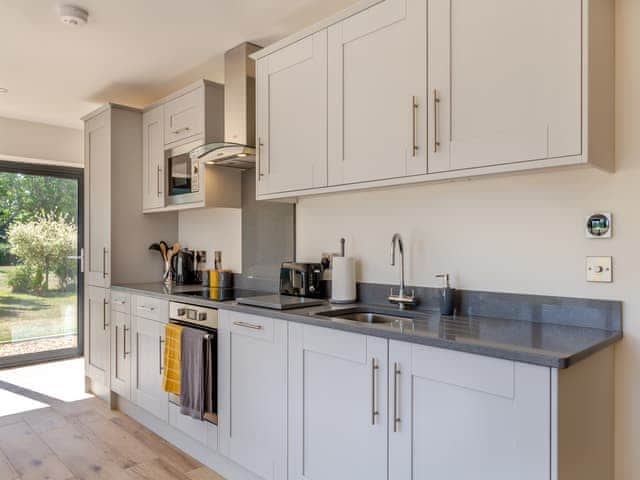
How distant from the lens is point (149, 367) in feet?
10.0

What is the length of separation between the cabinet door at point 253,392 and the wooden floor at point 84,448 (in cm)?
37

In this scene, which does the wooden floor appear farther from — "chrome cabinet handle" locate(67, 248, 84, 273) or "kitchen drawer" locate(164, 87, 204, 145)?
"kitchen drawer" locate(164, 87, 204, 145)

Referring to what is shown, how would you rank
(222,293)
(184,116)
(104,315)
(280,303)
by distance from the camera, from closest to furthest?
(280,303), (222,293), (184,116), (104,315)

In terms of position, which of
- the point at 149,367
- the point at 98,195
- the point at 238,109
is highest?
the point at 238,109

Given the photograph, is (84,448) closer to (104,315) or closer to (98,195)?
(104,315)

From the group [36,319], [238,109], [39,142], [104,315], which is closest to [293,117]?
[238,109]

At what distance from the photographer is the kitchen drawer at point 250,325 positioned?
2.18m

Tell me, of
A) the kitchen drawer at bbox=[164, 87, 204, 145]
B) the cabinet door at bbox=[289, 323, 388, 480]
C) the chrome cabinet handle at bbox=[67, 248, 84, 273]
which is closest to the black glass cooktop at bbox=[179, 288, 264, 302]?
the cabinet door at bbox=[289, 323, 388, 480]

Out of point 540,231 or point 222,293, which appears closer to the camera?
point 540,231

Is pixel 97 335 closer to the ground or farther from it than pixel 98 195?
closer to the ground

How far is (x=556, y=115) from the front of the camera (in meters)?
1.50

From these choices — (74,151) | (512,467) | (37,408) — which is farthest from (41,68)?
(512,467)

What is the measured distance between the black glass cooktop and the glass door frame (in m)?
2.49

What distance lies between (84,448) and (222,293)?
1246 mm
